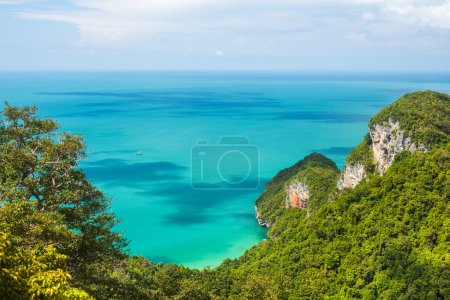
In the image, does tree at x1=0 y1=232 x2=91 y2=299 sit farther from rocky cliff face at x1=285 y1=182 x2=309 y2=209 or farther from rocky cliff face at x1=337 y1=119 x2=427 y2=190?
rocky cliff face at x1=285 y1=182 x2=309 y2=209

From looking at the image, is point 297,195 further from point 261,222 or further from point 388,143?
point 388,143

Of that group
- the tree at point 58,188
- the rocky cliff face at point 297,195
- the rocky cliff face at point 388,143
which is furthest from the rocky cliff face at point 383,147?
the tree at point 58,188

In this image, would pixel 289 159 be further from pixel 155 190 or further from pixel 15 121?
pixel 15 121

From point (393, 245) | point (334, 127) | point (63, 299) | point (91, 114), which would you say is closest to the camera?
point (63, 299)

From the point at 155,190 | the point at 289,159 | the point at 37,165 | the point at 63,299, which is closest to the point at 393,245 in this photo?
the point at 37,165

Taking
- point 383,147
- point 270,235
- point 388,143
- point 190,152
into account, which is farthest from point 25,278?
point 190,152
